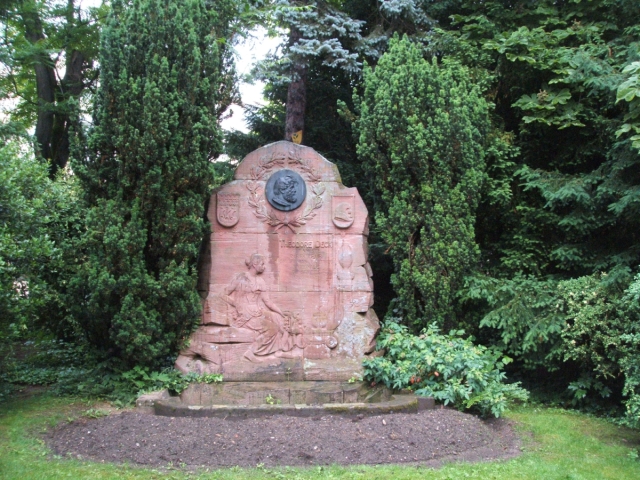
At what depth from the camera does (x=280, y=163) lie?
889 cm

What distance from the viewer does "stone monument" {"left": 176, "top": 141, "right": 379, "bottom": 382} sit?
332 inches

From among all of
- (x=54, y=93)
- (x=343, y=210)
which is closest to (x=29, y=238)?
(x=343, y=210)

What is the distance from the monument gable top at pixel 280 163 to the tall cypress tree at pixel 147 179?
28.4 inches

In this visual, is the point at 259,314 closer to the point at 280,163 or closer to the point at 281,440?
the point at 280,163

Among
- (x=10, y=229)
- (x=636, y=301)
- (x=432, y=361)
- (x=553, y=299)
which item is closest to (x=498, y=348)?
(x=553, y=299)

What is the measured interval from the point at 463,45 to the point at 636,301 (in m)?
5.23

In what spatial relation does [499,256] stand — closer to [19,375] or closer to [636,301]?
[636,301]

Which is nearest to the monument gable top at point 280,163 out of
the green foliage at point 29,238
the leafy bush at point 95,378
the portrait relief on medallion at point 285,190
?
the portrait relief on medallion at point 285,190

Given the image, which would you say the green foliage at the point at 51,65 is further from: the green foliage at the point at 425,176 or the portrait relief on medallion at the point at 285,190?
the green foliage at the point at 425,176

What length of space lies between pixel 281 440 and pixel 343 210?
3626mm

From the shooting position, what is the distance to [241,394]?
7.98m

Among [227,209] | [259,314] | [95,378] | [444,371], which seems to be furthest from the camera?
[227,209]

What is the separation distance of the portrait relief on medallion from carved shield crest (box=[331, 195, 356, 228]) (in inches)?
18.3

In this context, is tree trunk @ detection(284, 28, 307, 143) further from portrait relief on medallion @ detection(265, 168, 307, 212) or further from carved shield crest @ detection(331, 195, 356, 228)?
carved shield crest @ detection(331, 195, 356, 228)
